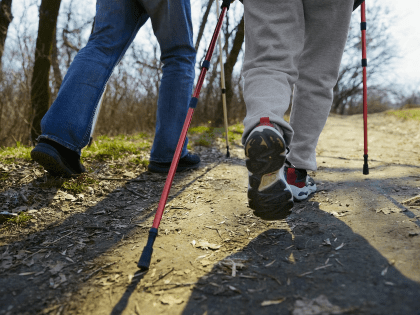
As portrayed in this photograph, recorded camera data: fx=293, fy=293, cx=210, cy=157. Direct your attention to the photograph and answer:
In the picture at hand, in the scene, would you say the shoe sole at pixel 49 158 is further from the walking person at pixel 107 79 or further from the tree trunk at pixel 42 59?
the tree trunk at pixel 42 59

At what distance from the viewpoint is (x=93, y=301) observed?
3.29ft

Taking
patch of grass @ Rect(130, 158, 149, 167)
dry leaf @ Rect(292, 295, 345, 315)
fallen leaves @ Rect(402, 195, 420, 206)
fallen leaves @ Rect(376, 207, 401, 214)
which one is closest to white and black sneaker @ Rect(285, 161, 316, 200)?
fallen leaves @ Rect(376, 207, 401, 214)

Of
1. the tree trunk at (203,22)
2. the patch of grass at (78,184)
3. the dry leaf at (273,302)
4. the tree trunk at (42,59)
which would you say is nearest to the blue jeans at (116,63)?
the patch of grass at (78,184)

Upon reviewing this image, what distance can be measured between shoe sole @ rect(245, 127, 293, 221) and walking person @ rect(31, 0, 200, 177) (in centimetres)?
121

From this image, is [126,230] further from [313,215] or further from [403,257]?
[403,257]

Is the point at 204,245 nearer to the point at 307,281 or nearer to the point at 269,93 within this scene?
the point at 307,281

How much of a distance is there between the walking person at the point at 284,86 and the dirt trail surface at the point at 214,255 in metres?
0.24

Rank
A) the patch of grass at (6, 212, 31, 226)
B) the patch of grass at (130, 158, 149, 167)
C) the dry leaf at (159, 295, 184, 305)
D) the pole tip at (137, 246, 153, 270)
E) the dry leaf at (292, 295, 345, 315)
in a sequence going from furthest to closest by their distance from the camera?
the patch of grass at (130, 158, 149, 167), the patch of grass at (6, 212, 31, 226), the pole tip at (137, 246, 153, 270), the dry leaf at (159, 295, 184, 305), the dry leaf at (292, 295, 345, 315)

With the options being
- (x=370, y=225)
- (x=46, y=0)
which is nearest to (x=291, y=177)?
(x=370, y=225)

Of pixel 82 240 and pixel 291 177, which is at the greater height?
pixel 291 177

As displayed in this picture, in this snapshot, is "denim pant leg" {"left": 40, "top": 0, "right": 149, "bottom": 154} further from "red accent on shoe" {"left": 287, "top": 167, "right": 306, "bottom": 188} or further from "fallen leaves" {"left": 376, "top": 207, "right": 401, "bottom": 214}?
"fallen leaves" {"left": 376, "top": 207, "right": 401, "bottom": 214}

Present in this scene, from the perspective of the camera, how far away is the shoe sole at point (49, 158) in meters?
1.74

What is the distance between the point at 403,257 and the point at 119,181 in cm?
197

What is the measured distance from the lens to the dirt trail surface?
3.13 ft
